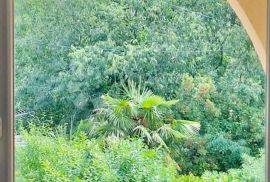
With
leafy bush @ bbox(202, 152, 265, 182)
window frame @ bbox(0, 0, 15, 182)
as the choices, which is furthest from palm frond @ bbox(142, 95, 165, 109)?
window frame @ bbox(0, 0, 15, 182)

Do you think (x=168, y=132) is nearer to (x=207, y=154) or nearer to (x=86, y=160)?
Result: (x=207, y=154)

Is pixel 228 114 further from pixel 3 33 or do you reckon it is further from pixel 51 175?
pixel 3 33

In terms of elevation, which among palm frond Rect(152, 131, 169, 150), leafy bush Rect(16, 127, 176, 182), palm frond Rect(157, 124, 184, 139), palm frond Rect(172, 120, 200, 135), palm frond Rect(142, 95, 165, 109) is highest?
palm frond Rect(142, 95, 165, 109)

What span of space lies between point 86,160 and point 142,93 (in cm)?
34

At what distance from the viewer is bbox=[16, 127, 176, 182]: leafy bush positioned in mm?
1615

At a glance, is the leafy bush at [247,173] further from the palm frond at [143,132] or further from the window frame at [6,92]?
the window frame at [6,92]

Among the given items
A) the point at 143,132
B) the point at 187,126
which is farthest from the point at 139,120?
the point at 187,126

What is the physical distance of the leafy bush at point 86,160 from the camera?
63.6 inches

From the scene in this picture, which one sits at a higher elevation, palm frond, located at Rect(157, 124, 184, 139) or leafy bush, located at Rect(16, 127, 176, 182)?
palm frond, located at Rect(157, 124, 184, 139)

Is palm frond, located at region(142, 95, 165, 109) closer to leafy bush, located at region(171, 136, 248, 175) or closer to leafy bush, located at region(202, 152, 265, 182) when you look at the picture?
leafy bush, located at region(171, 136, 248, 175)

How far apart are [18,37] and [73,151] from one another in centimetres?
48

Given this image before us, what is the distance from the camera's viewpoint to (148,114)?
1676mm

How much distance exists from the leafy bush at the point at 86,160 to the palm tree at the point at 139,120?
4cm

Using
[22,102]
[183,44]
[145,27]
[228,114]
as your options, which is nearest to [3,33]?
[22,102]
